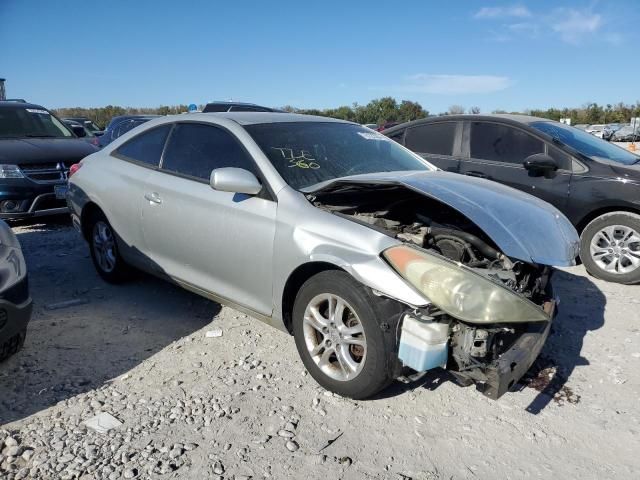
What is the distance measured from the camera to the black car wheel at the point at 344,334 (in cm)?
266

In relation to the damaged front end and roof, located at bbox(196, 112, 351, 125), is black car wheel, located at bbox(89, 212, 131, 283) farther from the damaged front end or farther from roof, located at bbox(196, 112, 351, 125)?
the damaged front end

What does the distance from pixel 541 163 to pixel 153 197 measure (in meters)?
3.92

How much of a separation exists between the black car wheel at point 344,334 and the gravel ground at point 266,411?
181mm

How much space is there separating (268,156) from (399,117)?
143ft

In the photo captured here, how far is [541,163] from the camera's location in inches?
210

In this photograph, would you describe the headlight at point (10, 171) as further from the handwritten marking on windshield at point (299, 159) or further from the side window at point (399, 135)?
the side window at point (399, 135)

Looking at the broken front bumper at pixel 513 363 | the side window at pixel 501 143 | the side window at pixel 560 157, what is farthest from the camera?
the side window at pixel 501 143

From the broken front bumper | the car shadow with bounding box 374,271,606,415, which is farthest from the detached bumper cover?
the broken front bumper

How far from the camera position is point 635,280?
4.96 m

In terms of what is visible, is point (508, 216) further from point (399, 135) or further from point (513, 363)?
point (399, 135)

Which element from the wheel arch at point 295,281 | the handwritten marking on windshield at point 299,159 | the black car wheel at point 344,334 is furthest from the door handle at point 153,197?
the black car wheel at point 344,334

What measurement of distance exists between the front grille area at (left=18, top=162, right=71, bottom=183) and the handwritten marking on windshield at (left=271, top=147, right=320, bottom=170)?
4.74 metres

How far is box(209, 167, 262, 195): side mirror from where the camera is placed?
10.3 feet

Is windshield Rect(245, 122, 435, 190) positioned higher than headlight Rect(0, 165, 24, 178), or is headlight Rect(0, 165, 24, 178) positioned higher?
windshield Rect(245, 122, 435, 190)
